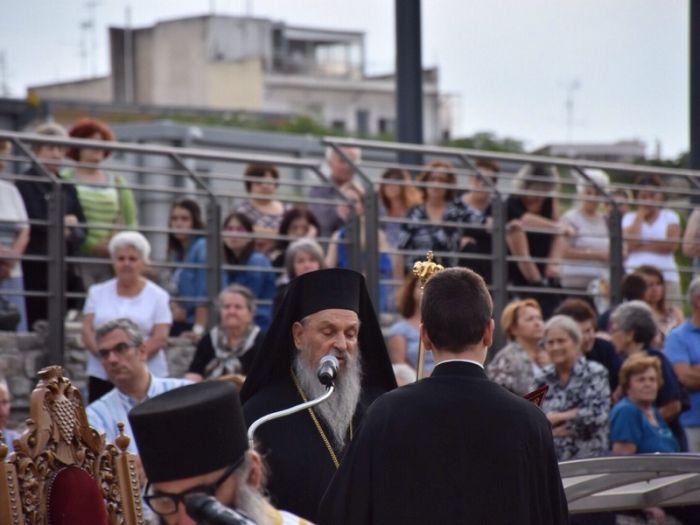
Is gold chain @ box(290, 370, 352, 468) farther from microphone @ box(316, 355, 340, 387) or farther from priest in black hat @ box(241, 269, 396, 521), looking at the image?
microphone @ box(316, 355, 340, 387)

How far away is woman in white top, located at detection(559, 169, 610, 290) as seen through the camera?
13109mm

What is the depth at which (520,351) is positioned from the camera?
10516 mm

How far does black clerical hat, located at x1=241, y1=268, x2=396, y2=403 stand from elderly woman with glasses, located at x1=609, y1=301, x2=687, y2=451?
4.31 metres

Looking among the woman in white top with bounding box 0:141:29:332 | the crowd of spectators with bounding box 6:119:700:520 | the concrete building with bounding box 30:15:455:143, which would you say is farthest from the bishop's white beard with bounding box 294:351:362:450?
the concrete building with bounding box 30:15:455:143

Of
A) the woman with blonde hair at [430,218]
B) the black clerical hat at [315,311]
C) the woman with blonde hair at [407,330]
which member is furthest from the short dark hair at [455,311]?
the woman with blonde hair at [430,218]

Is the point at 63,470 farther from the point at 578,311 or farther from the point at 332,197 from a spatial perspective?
the point at 332,197

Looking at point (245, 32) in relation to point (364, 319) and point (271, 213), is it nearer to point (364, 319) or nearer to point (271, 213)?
point (271, 213)

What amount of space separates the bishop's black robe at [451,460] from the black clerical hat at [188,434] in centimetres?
113

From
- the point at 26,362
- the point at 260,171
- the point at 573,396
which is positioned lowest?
the point at 573,396

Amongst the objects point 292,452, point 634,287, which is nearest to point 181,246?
point 634,287

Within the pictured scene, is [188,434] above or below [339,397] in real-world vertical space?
above

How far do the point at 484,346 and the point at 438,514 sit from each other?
0.55 metres

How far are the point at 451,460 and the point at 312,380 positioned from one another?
1480mm

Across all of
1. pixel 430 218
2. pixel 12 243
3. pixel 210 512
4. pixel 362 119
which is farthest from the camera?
pixel 362 119
